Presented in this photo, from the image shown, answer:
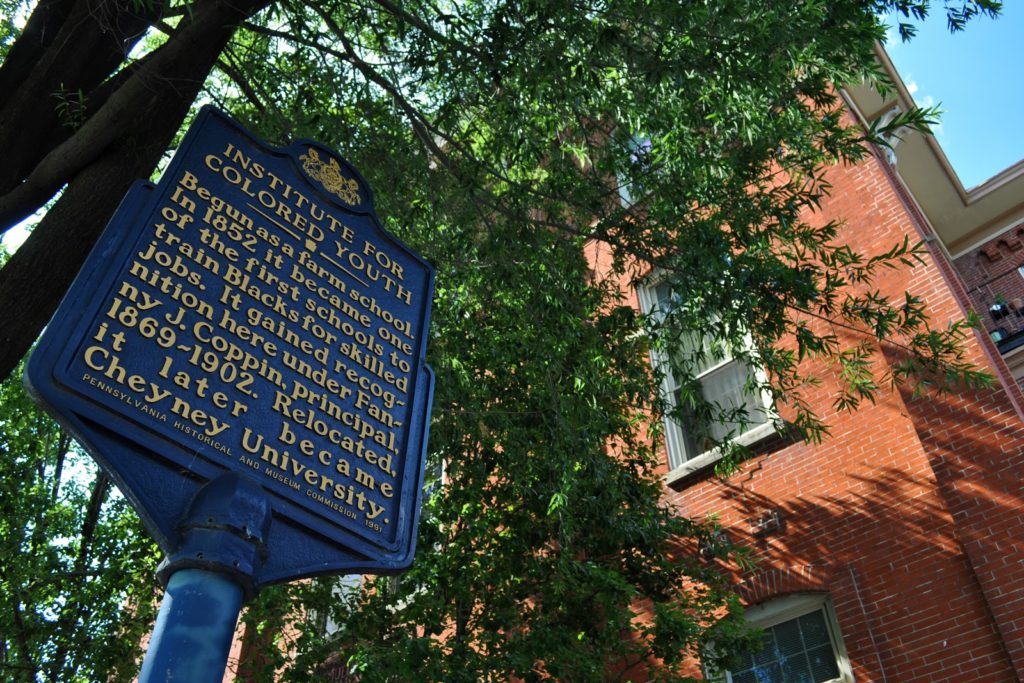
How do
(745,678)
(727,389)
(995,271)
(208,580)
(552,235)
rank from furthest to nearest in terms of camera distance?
(995,271), (727,389), (745,678), (552,235), (208,580)

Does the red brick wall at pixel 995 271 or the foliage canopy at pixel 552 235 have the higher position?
the red brick wall at pixel 995 271

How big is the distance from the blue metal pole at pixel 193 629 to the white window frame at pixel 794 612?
291 inches

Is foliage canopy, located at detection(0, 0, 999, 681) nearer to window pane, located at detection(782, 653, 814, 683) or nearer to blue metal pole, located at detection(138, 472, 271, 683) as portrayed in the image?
window pane, located at detection(782, 653, 814, 683)

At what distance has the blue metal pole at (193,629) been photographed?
2666 mm

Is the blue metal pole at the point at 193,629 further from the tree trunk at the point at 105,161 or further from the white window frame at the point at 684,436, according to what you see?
the white window frame at the point at 684,436

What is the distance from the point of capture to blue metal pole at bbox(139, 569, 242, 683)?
2.67 metres

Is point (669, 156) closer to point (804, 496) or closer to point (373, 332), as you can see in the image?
point (804, 496)

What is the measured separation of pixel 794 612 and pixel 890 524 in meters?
1.39

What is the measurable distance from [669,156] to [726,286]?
1992 millimetres

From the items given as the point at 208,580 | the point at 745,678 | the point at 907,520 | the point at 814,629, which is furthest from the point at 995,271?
the point at 208,580

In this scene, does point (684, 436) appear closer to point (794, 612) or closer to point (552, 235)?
point (794, 612)

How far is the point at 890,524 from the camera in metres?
9.39

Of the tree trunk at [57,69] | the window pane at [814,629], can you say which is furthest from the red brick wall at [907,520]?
the tree trunk at [57,69]

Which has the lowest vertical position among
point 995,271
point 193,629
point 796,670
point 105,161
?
point 193,629
